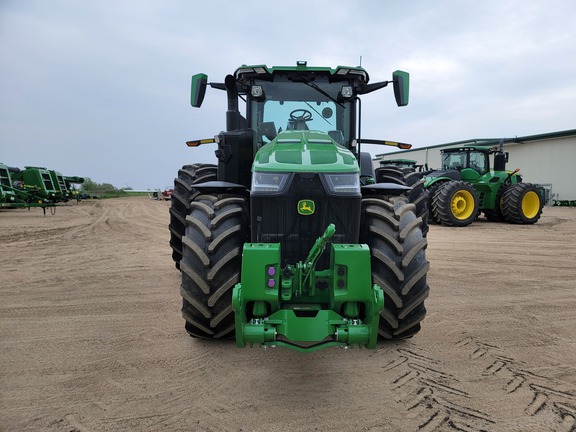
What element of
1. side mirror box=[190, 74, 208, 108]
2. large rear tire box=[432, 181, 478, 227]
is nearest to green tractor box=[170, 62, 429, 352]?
side mirror box=[190, 74, 208, 108]

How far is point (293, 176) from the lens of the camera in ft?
10.7

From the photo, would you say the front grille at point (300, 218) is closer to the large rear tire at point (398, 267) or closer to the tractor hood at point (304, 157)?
the tractor hood at point (304, 157)

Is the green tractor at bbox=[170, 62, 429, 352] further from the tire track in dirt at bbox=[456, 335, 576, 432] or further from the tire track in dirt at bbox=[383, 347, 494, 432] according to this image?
the tire track in dirt at bbox=[456, 335, 576, 432]

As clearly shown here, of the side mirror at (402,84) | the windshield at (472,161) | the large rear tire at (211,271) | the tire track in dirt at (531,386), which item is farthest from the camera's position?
the windshield at (472,161)

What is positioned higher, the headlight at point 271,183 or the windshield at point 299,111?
the windshield at point 299,111

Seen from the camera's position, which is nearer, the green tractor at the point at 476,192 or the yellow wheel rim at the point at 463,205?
the green tractor at the point at 476,192

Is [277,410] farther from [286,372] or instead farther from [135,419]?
[135,419]

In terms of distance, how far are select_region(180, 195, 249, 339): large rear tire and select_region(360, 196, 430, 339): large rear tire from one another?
1.09 meters

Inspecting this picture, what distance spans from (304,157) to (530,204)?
46.3 feet

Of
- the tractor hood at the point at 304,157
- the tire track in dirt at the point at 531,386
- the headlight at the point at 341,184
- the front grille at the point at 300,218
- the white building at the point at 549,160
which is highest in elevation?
the white building at the point at 549,160

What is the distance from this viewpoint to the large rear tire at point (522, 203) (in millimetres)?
14125

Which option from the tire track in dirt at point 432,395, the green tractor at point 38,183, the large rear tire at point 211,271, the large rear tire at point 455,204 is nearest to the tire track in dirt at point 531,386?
the tire track in dirt at point 432,395

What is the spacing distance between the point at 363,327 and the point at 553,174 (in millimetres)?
32436

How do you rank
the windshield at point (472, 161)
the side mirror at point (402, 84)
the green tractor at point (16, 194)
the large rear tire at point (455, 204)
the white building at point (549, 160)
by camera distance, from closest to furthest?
the side mirror at point (402, 84) < the large rear tire at point (455, 204) < the windshield at point (472, 161) < the green tractor at point (16, 194) < the white building at point (549, 160)
